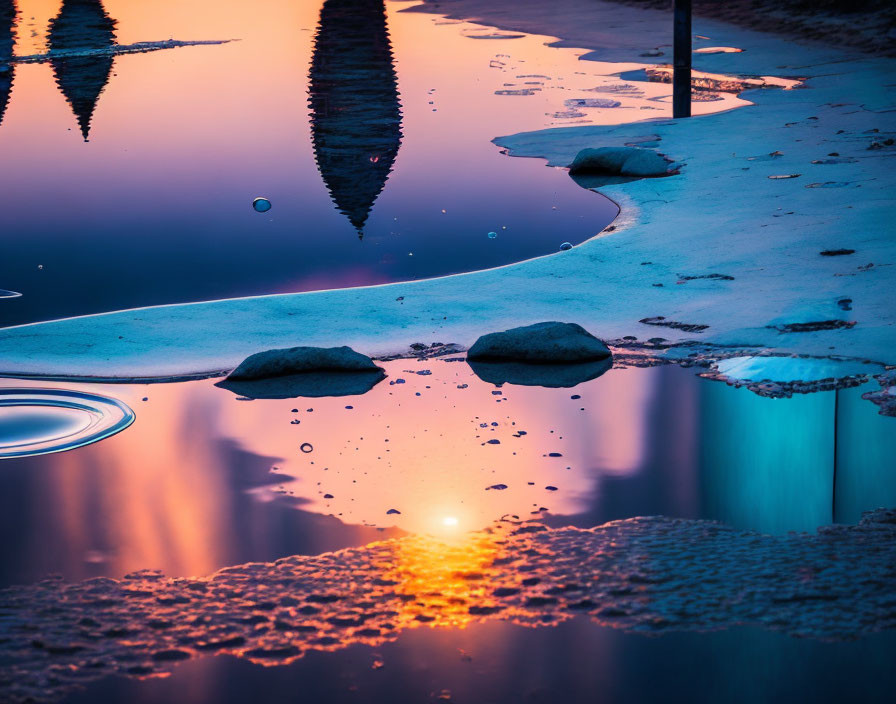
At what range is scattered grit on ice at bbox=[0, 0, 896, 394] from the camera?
5.82 meters

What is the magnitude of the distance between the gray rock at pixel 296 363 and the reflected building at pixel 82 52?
31.8ft

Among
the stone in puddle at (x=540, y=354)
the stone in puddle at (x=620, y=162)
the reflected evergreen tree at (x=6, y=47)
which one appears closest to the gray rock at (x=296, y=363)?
Result: the stone in puddle at (x=540, y=354)

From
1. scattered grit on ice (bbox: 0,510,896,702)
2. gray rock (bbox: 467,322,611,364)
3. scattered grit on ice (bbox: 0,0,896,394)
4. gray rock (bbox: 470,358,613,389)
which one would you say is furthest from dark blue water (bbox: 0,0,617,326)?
scattered grit on ice (bbox: 0,510,896,702)

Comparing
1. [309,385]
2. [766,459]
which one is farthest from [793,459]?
[309,385]

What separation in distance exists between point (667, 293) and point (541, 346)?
4.29 feet

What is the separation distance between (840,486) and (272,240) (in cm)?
591

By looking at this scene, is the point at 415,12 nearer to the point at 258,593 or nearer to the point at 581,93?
the point at 581,93

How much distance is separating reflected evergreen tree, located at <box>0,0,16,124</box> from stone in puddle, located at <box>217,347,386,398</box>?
11161mm

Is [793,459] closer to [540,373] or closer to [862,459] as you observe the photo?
[862,459]

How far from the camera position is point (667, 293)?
6582 mm

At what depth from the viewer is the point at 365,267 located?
26.5 ft

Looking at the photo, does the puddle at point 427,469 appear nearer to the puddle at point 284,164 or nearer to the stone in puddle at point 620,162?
the puddle at point 284,164

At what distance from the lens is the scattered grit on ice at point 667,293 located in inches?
229

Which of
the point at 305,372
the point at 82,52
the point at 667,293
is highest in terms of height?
the point at 82,52
